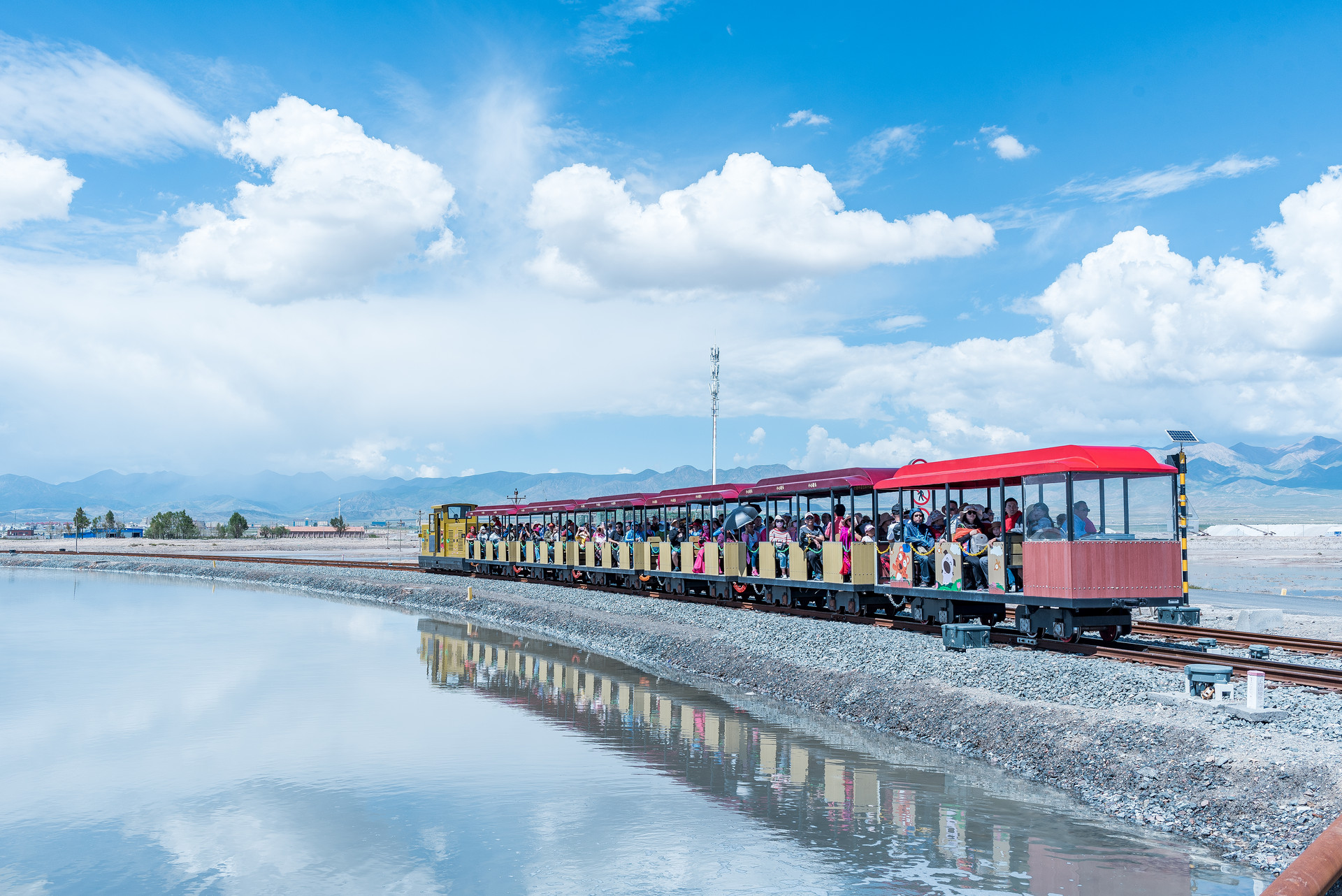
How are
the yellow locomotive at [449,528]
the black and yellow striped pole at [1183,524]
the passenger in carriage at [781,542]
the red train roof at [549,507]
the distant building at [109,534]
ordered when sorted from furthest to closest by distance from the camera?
1. the distant building at [109,534]
2. the yellow locomotive at [449,528]
3. the red train roof at [549,507]
4. the passenger in carriage at [781,542]
5. the black and yellow striped pole at [1183,524]

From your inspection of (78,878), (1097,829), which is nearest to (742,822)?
(1097,829)

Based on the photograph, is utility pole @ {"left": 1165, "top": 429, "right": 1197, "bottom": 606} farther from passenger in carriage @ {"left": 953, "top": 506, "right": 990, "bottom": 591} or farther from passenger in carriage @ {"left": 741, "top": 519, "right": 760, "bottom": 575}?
passenger in carriage @ {"left": 741, "top": 519, "right": 760, "bottom": 575}

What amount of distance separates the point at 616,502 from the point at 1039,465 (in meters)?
19.3

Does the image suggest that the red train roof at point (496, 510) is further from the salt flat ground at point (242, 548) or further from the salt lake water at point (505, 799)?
the salt flat ground at point (242, 548)

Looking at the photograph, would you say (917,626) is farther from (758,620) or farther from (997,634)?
(758,620)

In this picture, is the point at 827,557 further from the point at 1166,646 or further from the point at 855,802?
the point at 855,802

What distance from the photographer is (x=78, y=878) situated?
9023 millimetres

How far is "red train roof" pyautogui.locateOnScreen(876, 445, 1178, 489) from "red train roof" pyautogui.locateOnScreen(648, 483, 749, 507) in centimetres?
839

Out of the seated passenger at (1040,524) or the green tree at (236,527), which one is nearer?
the seated passenger at (1040,524)

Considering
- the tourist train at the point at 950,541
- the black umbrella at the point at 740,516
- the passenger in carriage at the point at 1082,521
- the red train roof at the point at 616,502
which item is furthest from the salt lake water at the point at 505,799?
the red train roof at the point at 616,502

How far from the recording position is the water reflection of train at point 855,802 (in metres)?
8.70

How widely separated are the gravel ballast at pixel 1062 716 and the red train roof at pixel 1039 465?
2.82 m

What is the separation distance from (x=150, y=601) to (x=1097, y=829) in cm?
4103

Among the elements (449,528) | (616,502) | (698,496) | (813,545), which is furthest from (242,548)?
(813,545)
